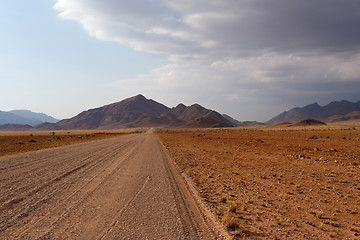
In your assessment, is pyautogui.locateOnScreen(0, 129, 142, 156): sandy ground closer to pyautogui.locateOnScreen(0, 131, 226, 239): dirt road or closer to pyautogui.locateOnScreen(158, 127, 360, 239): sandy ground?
pyautogui.locateOnScreen(0, 131, 226, 239): dirt road

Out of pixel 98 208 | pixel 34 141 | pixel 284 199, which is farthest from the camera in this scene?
pixel 34 141

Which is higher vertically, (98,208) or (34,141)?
(34,141)

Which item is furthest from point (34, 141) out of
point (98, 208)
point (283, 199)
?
point (283, 199)

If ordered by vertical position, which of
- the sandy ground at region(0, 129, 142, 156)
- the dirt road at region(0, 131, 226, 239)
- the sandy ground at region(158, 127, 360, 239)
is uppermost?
the sandy ground at region(0, 129, 142, 156)

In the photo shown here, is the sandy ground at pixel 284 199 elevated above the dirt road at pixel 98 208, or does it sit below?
below

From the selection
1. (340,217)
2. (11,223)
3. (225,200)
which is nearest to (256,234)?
(225,200)

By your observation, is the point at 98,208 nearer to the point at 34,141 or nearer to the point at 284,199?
the point at 284,199

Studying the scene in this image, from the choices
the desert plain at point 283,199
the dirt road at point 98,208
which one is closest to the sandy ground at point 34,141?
the dirt road at point 98,208

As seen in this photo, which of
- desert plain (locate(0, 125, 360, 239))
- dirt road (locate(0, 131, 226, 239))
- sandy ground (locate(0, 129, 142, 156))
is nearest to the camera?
dirt road (locate(0, 131, 226, 239))

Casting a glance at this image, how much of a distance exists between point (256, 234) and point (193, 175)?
7.56m

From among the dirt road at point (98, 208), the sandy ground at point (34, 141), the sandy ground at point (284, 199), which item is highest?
the sandy ground at point (34, 141)

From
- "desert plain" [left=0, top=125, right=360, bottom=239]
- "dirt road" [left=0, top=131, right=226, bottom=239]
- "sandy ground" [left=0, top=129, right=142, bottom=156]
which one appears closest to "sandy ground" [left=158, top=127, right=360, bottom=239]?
"desert plain" [left=0, top=125, right=360, bottom=239]

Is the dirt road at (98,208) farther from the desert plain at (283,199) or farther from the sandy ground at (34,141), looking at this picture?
the sandy ground at (34,141)

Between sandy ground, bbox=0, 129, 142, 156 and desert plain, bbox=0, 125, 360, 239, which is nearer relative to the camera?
desert plain, bbox=0, 125, 360, 239
